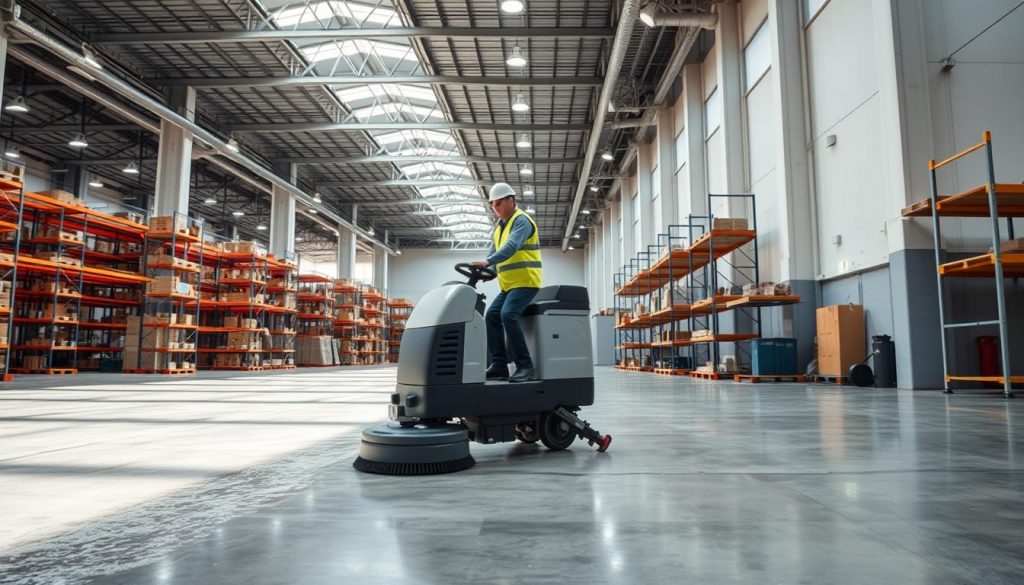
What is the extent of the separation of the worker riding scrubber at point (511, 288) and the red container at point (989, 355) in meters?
8.86

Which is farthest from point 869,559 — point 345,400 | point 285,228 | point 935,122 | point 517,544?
point 285,228

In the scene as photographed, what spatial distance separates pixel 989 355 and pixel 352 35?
49.1 feet

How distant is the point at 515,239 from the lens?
3.84 meters

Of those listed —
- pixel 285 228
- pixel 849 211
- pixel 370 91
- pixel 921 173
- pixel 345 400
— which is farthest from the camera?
pixel 285 228

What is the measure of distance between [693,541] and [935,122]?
10662mm

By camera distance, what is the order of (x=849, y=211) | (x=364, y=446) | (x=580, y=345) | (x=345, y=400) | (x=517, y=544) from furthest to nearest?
(x=849, y=211) < (x=345, y=400) < (x=580, y=345) < (x=364, y=446) < (x=517, y=544)

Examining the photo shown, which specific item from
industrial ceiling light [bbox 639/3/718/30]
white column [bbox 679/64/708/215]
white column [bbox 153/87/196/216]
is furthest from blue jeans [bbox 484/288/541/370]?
white column [bbox 153/87/196/216]

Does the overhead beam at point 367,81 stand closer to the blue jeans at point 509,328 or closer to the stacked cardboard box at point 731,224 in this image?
the stacked cardboard box at point 731,224

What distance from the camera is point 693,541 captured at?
193 centimetres

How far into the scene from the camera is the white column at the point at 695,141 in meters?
19.2

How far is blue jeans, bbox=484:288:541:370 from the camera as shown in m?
3.79

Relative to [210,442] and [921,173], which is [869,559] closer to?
[210,442]

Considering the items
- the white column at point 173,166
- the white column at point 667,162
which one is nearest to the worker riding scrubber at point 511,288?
the white column at point 173,166

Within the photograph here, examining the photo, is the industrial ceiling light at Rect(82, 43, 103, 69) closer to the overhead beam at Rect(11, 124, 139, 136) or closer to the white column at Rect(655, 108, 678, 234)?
the overhead beam at Rect(11, 124, 139, 136)
